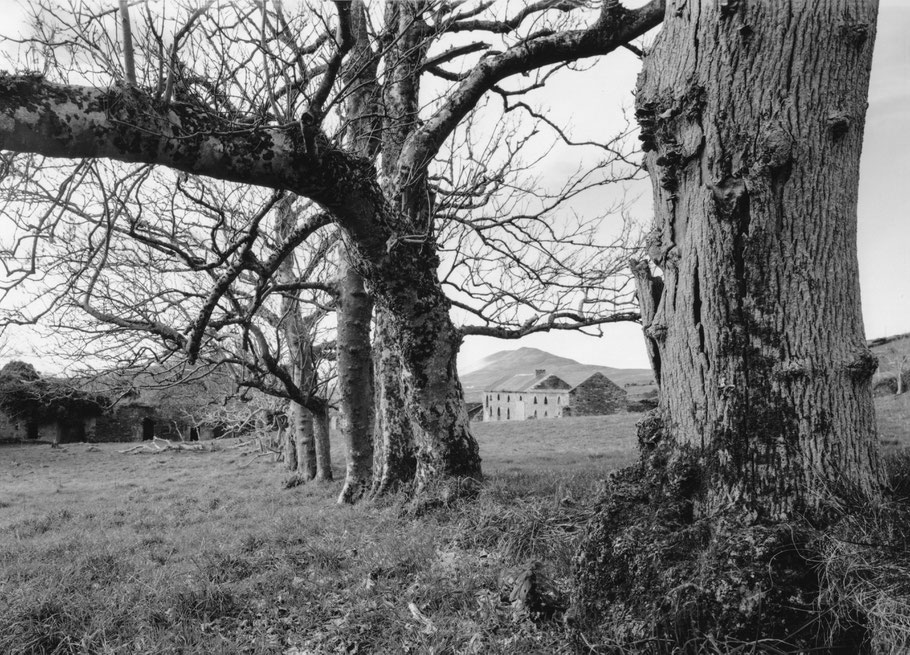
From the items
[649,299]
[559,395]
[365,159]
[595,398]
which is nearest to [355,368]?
[365,159]

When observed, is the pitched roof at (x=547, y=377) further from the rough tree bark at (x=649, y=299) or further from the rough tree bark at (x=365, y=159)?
the rough tree bark at (x=649, y=299)

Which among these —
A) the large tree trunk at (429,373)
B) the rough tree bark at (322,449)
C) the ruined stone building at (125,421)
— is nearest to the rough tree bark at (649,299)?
the large tree trunk at (429,373)

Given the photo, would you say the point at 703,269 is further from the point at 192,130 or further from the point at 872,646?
the point at 192,130

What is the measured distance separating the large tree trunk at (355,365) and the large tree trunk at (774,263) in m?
6.52

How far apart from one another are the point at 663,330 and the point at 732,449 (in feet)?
2.66

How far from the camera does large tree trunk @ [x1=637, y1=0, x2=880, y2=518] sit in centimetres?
288

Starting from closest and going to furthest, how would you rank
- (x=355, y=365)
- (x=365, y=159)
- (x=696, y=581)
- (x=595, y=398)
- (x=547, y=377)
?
(x=696, y=581) < (x=365, y=159) < (x=355, y=365) < (x=595, y=398) < (x=547, y=377)

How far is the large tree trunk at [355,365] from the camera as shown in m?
8.94

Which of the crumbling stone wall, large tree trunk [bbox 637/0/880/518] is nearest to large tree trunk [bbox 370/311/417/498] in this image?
large tree trunk [bbox 637/0/880/518]

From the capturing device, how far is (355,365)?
912cm

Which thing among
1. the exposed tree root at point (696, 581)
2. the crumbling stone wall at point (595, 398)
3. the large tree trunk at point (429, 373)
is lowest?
the crumbling stone wall at point (595, 398)

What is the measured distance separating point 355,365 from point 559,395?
143 ft

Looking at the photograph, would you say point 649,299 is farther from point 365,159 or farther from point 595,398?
point 595,398

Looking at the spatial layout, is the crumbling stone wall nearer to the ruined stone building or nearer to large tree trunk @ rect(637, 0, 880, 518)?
the ruined stone building
